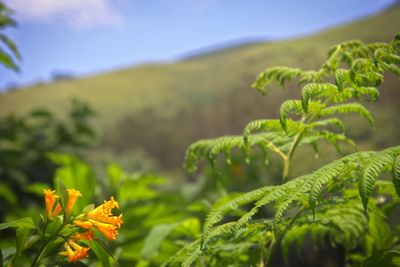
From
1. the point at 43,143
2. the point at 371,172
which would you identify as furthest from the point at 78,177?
the point at 43,143

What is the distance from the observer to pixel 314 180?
76 centimetres

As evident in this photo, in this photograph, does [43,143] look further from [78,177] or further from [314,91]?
[314,91]

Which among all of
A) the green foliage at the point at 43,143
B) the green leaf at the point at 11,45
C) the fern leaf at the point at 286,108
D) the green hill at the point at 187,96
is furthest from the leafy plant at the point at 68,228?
the green hill at the point at 187,96

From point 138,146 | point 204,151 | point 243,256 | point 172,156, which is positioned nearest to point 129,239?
point 243,256

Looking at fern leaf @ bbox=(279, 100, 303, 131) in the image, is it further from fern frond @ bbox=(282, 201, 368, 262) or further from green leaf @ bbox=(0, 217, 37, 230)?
green leaf @ bbox=(0, 217, 37, 230)

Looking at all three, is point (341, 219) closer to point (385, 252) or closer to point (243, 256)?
point (385, 252)

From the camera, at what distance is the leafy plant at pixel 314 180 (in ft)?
2.57

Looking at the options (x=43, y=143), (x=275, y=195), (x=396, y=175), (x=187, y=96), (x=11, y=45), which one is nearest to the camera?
(x=396, y=175)

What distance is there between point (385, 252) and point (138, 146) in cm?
1202

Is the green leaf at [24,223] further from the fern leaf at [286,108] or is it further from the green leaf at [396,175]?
the green leaf at [396,175]

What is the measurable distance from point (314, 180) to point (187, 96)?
47.4 ft

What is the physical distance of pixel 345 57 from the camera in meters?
1.07

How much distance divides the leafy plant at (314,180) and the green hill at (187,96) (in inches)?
175

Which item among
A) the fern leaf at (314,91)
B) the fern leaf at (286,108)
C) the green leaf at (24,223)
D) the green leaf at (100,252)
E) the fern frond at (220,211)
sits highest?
the fern leaf at (314,91)
